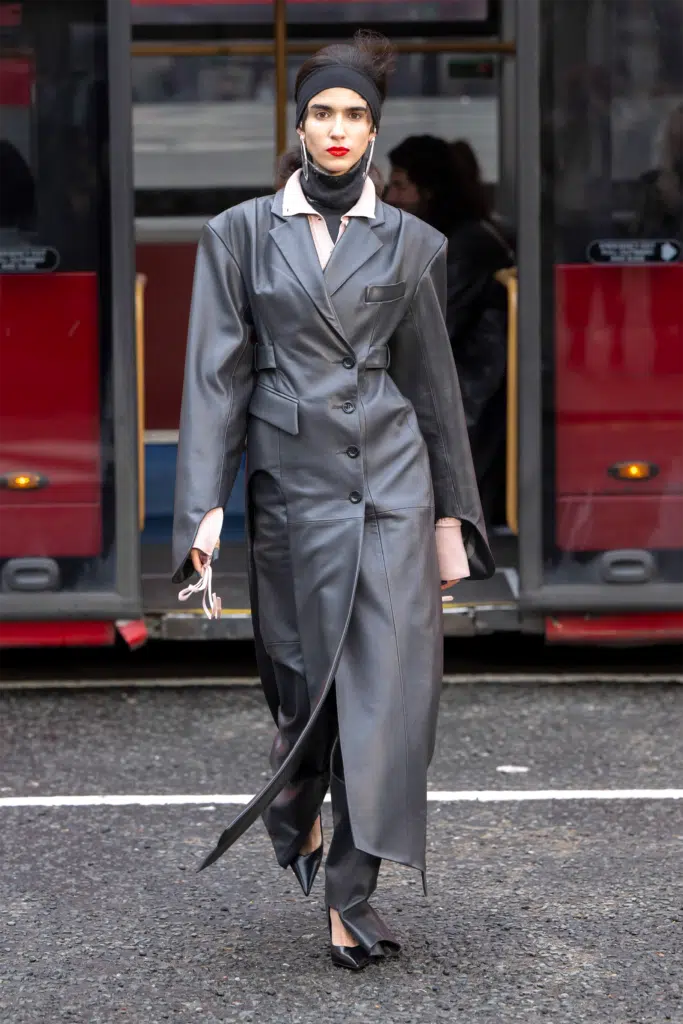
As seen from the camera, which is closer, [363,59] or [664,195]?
[363,59]

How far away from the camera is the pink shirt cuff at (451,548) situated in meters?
4.23

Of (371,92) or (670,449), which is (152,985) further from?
(670,449)

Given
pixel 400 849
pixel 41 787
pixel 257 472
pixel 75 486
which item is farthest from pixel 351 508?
pixel 75 486

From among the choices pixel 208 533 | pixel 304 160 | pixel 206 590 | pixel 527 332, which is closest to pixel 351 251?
pixel 304 160

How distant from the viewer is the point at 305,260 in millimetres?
4004

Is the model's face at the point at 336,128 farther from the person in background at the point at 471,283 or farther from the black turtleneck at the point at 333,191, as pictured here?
the person in background at the point at 471,283

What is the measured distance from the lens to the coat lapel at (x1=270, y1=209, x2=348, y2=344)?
3.98 metres

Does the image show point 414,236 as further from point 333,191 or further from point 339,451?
point 339,451

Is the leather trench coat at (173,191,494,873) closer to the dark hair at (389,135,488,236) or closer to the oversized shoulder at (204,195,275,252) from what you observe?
the oversized shoulder at (204,195,275,252)

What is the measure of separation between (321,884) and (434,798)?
0.75m

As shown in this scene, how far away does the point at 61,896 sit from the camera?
4.62 meters

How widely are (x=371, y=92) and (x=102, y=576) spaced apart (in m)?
2.91

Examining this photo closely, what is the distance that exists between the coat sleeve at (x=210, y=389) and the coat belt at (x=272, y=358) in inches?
1.5

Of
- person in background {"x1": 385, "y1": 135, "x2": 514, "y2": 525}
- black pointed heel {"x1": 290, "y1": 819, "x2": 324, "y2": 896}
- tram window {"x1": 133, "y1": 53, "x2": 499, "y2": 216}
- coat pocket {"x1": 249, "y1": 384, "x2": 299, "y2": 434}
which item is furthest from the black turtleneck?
tram window {"x1": 133, "y1": 53, "x2": 499, "y2": 216}
